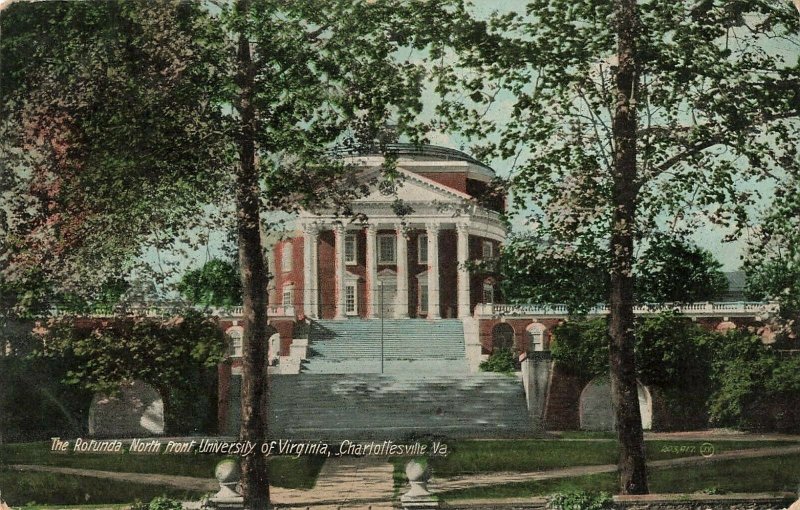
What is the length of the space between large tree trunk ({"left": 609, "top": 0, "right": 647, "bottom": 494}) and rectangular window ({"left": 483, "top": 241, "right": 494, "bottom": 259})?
131 cm

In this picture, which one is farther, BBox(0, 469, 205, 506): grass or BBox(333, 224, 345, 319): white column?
BBox(333, 224, 345, 319): white column

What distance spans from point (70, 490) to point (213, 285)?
2.68 meters

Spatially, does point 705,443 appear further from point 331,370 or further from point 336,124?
point 336,124

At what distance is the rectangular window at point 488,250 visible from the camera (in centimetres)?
1264

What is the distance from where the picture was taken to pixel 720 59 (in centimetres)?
1253

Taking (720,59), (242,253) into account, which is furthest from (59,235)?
(720,59)

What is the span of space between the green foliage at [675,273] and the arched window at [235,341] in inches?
175

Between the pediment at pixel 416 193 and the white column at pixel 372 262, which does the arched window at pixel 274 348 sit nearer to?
the white column at pixel 372 262

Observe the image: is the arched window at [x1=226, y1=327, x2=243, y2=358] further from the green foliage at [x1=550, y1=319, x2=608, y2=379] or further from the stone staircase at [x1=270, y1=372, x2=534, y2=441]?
the green foliage at [x1=550, y1=319, x2=608, y2=379]

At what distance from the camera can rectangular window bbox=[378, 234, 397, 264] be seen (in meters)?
12.8

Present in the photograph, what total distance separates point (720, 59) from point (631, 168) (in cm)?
155

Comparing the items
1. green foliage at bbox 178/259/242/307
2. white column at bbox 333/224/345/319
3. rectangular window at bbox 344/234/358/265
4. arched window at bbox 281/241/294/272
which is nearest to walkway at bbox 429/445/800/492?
white column at bbox 333/224/345/319

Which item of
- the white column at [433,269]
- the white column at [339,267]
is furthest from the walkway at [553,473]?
the white column at [339,267]

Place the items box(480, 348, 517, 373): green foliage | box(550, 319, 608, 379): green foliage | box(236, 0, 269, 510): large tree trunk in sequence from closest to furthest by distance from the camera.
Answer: box(236, 0, 269, 510): large tree trunk < box(550, 319, 608, 379): green foliage < box(480, 348, 517, 373): green foliage
